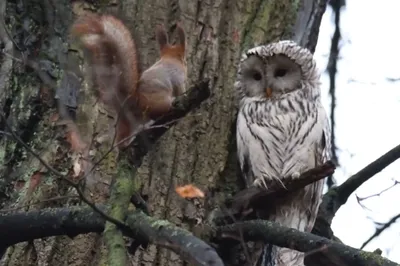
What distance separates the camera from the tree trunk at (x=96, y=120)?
115 inches

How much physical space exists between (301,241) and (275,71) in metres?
1.69

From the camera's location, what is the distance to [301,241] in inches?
98.0

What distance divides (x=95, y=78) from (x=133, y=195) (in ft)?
1.10

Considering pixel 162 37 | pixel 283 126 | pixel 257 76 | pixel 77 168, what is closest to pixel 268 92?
pixel 257 76

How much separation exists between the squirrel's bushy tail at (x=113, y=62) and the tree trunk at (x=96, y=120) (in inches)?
16.3

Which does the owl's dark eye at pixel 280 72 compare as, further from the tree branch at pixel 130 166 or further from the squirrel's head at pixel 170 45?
the tree branch at pixel 130 166

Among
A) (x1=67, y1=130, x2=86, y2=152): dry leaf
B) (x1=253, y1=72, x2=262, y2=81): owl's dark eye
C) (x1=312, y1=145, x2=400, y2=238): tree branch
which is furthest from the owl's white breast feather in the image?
(x1=67, y1=130, x2=86, y2=152): dry leaf

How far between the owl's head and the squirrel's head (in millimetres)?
632

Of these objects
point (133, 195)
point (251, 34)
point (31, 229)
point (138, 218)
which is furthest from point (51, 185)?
point (251, 34)

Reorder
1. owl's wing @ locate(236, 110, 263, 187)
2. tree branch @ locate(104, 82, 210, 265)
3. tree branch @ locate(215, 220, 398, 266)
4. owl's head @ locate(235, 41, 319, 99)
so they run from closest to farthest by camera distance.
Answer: tree branch @ locate(104, 82, 210, 265)
tree branch @ locate(215, 220, 398, 266)
owl's wing @ locate(236, 110, 263, 187)
owl's head @ locate(235, 41, 319, 99)

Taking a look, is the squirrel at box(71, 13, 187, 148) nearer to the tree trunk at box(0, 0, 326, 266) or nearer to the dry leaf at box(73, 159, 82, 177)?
the tree trunk at box(0, 0, 326, 266)

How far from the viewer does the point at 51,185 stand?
2.94m

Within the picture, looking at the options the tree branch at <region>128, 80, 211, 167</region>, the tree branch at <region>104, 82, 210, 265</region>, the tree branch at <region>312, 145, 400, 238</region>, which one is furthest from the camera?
the tree branch at <region>312, 145, 400, 238</region>

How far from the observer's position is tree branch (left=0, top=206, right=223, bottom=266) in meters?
2.08
